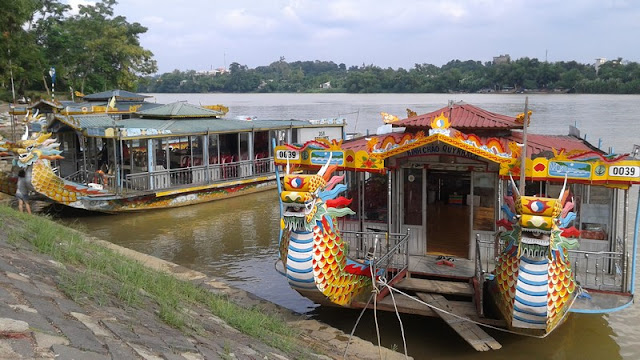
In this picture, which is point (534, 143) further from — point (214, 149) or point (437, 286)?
point (214, 149)

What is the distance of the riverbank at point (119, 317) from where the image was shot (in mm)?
4445

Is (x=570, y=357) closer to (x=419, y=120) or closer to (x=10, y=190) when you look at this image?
(x=419, y=120)

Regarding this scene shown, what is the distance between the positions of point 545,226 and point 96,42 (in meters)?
38.2

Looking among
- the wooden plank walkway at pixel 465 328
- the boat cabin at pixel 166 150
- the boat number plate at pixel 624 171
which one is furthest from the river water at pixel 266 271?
the boat number plate at pixel 624 171

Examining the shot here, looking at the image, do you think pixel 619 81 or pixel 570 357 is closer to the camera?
pixel 570 357

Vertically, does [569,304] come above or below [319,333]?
above

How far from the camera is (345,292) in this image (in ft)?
28.0

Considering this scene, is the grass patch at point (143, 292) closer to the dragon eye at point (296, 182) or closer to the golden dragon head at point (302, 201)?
the golden dragon head at point (302, 201)

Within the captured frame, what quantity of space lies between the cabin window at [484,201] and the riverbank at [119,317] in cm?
278

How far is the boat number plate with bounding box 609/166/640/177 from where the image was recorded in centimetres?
768

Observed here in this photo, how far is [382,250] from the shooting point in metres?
9.60

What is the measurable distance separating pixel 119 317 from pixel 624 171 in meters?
6.45

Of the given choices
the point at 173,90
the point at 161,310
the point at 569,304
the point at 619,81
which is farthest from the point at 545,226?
the point at 173,90

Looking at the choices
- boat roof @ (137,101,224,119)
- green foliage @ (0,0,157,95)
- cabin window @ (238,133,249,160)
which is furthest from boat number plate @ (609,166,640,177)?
green foliage @ (0,0,157,95)
